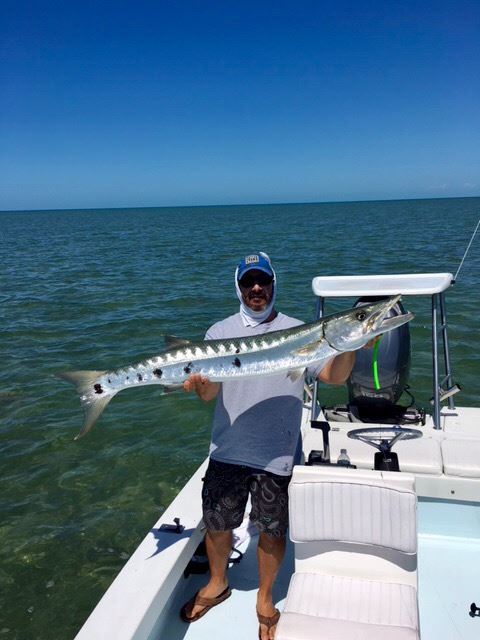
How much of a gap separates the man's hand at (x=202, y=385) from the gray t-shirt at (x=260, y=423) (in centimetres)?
9

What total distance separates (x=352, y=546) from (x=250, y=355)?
4.65ft

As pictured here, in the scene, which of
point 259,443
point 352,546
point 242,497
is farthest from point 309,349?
Answer: point 352,546

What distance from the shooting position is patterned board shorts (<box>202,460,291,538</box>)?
3.69 meters

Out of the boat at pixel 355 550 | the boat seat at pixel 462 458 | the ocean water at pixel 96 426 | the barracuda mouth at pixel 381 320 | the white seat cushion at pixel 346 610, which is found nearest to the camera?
the white seat cushion at pixel 346 610

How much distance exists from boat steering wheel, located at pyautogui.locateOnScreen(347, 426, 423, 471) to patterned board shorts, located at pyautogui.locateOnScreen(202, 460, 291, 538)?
0.96 meters

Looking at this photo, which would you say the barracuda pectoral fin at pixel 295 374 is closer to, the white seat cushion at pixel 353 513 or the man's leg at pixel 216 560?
the white seat cushion at pixel 353 513

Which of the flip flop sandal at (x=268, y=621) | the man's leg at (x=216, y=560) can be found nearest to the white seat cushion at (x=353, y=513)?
the man's leg at (x=216, y=560)

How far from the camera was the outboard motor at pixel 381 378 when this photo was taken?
596cm

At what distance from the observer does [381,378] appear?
6.06 m

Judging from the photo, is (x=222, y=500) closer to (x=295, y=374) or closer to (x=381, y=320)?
(x=295, y=374)

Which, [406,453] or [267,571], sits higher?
[406,453]

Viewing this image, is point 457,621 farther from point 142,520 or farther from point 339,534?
point 142,520

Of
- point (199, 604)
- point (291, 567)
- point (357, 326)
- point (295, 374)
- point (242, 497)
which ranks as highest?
point (357, 326)

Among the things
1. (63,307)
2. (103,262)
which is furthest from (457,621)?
(103,262)
